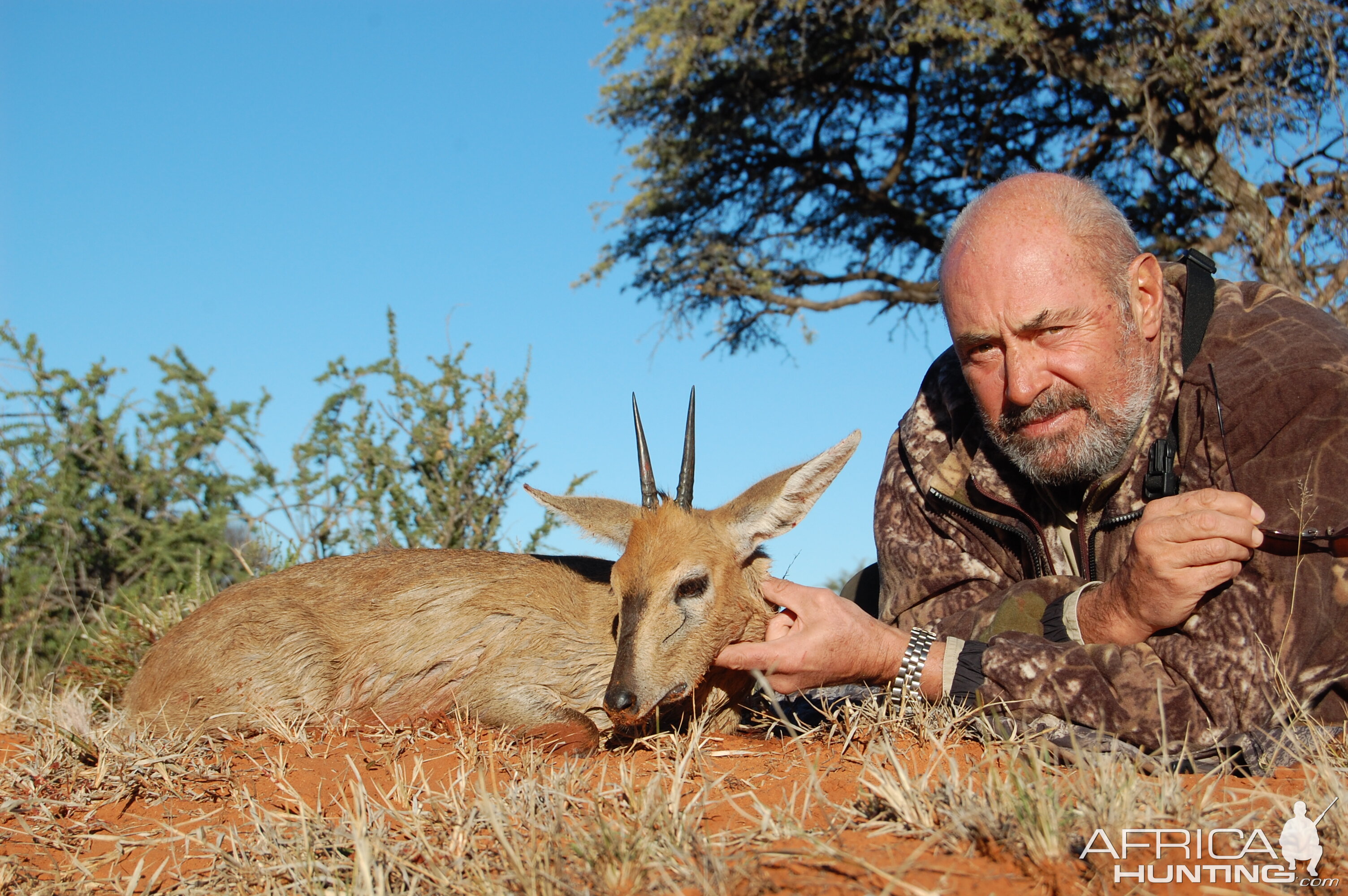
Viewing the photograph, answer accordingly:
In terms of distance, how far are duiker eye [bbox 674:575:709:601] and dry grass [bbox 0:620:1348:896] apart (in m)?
0.61

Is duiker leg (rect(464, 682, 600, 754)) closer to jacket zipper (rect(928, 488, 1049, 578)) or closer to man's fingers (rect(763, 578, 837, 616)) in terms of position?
man's fingers (rect(763, 578, 837, 616))

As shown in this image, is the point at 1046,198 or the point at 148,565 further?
the point at 148,565

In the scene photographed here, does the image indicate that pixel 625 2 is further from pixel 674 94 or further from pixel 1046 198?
pixel 1046 198

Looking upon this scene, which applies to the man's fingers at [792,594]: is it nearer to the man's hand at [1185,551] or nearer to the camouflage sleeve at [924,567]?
the camouflage sleeve at [924,567]

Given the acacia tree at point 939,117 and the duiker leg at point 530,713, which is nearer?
the duiker leg at point 530,713

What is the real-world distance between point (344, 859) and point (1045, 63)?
1233 centimetres

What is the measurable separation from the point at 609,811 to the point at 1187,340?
339 centimetres

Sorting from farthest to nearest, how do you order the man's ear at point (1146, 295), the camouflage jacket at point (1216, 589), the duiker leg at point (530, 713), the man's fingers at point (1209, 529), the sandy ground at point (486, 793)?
the man's ear at point (1146, 295), the duiker leg at point (530, 713), the camouflage jacket at point (1216, 589), the man's fingers at point (1209, 529), the sandy ground at point (486, 793)

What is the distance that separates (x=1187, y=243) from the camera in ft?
42.9

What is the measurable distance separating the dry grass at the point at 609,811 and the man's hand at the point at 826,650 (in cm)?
20

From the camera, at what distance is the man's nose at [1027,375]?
4.87 m

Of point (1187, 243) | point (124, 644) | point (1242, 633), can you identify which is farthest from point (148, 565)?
point (1187, 243)

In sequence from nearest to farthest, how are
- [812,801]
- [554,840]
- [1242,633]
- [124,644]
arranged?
[554,840]
[812,801]
[1242,633]
[124,644]

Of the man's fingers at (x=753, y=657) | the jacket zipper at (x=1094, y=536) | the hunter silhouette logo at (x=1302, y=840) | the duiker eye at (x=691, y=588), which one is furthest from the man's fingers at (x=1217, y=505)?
the duiker eye at (x=691, y=588)
